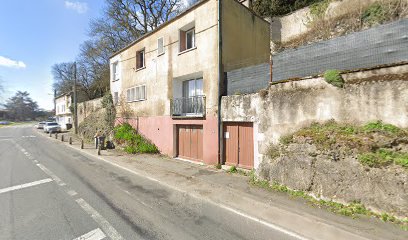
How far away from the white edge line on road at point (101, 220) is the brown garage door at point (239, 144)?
582 cm

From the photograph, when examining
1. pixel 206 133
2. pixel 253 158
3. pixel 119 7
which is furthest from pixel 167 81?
pixel 119 7

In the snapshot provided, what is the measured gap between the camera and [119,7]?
1039 inches

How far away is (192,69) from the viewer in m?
11.4

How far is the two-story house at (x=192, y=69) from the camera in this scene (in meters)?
10.1

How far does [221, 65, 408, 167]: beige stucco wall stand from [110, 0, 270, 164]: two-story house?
7.33ft

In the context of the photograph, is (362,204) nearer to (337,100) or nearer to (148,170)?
(337,100)

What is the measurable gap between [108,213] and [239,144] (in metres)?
5.77

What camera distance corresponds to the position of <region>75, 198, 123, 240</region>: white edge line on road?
4.20 meters

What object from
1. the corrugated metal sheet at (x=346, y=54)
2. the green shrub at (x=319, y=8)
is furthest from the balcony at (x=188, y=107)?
the green shrub at (x=319, y=8)

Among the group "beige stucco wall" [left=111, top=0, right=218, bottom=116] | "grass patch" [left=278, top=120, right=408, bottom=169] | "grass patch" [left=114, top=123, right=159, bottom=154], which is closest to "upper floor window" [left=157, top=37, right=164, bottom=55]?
"beige stucco wall" [left=111, top=0, right=218, bottom=116]

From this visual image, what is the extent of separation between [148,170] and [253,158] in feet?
15.0

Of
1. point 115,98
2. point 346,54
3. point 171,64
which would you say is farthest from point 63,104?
point 346,54

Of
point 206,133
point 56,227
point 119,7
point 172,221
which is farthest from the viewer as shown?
point 119,7

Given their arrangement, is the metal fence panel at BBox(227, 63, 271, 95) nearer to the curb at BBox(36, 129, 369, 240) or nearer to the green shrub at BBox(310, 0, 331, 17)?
the curb at BBox(36, 129, 369, 240)
